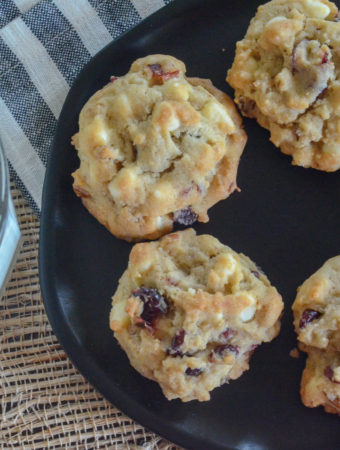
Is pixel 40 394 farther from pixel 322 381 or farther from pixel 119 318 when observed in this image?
pixel 322 381

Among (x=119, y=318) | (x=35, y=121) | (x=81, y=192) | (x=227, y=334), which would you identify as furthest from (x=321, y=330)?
(x=35, y=121)

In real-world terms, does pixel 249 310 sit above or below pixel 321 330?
above

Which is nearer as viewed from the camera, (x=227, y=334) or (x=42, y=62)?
(x=227, y=334)

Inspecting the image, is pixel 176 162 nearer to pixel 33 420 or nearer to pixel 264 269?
pixel 264 269

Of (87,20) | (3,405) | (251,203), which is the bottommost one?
(3,405)

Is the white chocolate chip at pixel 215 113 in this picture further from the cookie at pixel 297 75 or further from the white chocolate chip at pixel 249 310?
the white chocolate chip at pixel 249 310

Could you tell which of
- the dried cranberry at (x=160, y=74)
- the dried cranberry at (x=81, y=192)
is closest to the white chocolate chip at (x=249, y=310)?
the dried cranberry at (x=81, y=192)

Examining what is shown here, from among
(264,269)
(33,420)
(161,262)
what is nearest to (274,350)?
(264,269)
